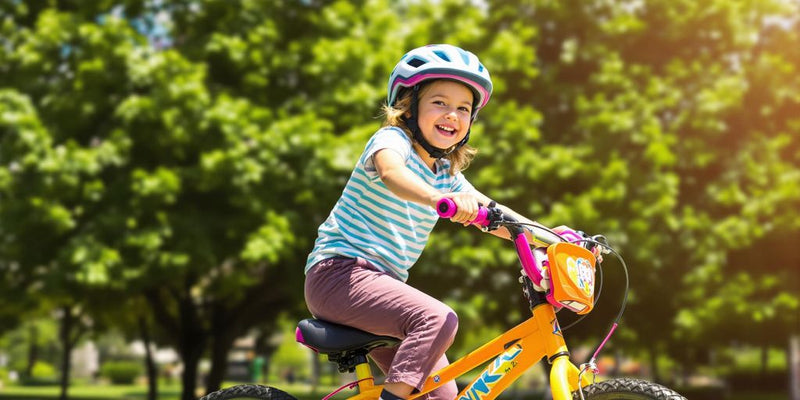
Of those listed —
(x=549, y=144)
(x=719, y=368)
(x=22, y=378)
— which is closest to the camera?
(x=549, y=144)

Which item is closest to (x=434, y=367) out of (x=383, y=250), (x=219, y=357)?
(x=383, y=250)

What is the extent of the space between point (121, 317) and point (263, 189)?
12.0m

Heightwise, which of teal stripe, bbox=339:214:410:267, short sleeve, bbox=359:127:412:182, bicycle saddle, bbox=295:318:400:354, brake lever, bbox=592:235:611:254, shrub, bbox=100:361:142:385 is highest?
shrub, bbox=100:361:142:385

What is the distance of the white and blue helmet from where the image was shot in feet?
11.6

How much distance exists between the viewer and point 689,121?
19.0 m

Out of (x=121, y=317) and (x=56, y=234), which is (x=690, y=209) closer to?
(x=56, y=234)

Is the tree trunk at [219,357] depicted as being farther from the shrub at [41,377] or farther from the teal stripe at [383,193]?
the shrub at [41,377]

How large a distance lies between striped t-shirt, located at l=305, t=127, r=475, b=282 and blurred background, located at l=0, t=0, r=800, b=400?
11.2 metres

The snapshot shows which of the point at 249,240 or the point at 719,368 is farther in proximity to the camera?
the point at 719,368

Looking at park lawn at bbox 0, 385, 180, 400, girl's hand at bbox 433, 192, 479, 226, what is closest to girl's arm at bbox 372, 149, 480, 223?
girl's hand at bbox 433, 192, 479, 226

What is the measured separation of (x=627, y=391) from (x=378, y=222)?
1094mm

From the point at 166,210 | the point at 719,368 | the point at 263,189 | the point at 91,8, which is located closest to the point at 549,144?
the point at 263,189

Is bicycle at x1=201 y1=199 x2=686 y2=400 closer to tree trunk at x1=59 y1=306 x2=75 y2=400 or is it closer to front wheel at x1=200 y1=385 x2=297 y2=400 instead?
front wheel at x1=200 y1=385 x2=297 y2=400

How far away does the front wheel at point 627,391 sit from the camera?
3.11 meters
